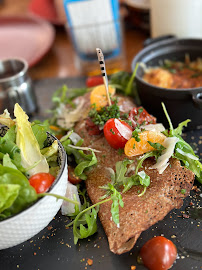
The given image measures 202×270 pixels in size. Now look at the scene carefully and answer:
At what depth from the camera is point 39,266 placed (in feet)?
4.53

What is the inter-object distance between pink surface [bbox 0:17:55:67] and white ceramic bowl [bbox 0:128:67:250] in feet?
5.74

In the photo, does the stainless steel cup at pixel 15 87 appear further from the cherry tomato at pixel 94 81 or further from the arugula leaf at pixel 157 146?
the arugula leaf at pixel 157 146

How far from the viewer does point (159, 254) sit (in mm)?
1281

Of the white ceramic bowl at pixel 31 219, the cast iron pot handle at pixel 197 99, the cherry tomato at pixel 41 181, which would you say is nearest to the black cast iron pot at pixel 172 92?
the cast iron pot handle at pixel 197 99

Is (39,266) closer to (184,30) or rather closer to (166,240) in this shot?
(166,240)

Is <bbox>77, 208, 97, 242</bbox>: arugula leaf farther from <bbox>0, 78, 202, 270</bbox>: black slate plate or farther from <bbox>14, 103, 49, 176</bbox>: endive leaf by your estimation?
<bbox>14, 103, 49, 176</bbox>: endive leaf

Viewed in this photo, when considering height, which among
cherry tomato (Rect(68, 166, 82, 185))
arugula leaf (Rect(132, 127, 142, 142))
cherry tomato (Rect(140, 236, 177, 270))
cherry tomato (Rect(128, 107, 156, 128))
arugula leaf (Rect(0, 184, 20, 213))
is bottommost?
cherry tomato (Rect(140, 236, 177, 270))

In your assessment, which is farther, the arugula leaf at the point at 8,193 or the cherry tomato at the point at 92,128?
the cherry tomato at the point at 92,128

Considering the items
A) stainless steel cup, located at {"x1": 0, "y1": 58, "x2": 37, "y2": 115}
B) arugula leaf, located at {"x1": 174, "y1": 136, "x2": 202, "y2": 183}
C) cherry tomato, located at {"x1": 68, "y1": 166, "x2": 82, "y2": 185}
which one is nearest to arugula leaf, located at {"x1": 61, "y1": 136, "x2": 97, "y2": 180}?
cherry tomato, located at {"x1": 68, "y1": 166, "x2": 82, "y2": 185}

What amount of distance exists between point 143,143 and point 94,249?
1.63 feet

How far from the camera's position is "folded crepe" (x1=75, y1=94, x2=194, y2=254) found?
1379 millimetres

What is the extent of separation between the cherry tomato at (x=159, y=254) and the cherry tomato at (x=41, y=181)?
448 mm

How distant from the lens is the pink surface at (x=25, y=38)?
306cm

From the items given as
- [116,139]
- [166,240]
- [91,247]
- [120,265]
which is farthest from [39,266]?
[116,139]
